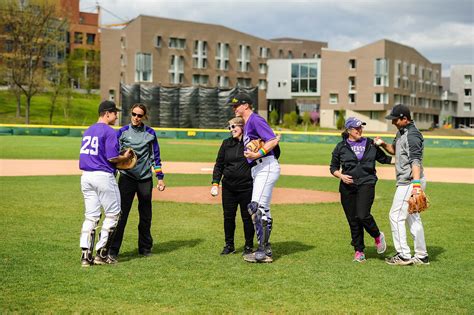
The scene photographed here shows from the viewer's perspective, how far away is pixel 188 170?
989 inches

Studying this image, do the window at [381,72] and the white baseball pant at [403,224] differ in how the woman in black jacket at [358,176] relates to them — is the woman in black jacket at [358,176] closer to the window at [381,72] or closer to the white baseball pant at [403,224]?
the white baseball pant at [403,224]

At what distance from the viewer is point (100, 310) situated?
234 inches

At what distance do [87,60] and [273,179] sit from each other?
10699 cm

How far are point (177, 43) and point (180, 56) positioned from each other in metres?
1.81

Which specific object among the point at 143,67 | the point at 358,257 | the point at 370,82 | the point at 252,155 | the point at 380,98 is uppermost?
the point at 143,67

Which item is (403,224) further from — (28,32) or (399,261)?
(28,32)

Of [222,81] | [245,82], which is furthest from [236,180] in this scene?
[245,82]

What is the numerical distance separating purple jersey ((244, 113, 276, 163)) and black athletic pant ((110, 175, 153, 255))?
1.53 m

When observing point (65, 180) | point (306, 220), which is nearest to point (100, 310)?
point (306, 220)

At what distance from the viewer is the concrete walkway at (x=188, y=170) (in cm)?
2288

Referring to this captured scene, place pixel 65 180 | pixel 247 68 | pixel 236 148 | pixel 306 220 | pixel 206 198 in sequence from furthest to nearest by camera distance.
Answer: pixel 247 68 → pixel 65 180 → pixel 206 198 → pixel 306 220 → pixel 236 148

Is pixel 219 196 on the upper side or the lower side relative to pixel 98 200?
lower

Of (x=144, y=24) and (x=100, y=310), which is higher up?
(x=144, y=24)

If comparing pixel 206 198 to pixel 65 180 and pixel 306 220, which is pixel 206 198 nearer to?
pixel 306 220
